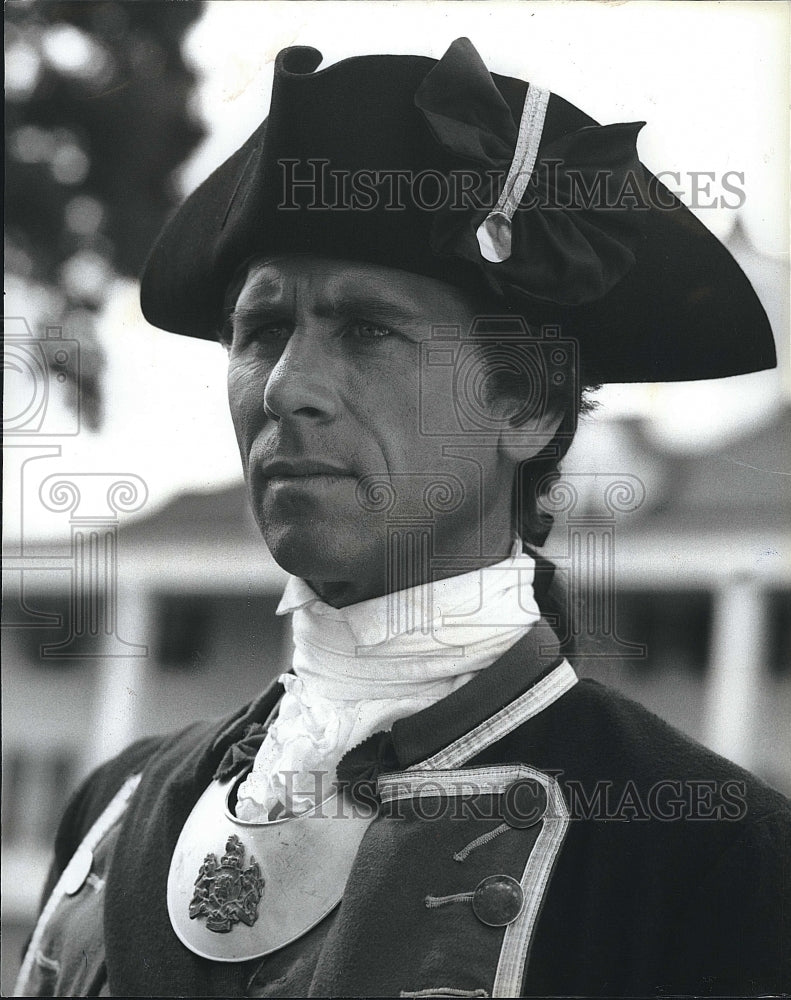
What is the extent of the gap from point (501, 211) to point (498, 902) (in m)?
1.24

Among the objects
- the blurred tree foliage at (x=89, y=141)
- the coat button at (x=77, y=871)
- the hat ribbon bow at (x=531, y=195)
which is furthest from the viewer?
the blurred tree foliage at (x=89, y=141)

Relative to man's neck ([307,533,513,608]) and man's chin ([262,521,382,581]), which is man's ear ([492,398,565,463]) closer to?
man's neck ([307,533,513,608])

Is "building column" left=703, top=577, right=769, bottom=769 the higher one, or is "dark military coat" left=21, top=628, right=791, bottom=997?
"building column" left=703, top=577, right=769, bottom=769

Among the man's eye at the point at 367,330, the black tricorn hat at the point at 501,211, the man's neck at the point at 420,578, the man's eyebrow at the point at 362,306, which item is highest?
the black tricorn hat at the point at 501,211

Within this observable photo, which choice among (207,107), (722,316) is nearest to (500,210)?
(722,316)

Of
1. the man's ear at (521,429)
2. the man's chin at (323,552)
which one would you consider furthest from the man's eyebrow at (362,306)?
the man's chin at (323,552)

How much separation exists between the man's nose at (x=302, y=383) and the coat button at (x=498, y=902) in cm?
89
